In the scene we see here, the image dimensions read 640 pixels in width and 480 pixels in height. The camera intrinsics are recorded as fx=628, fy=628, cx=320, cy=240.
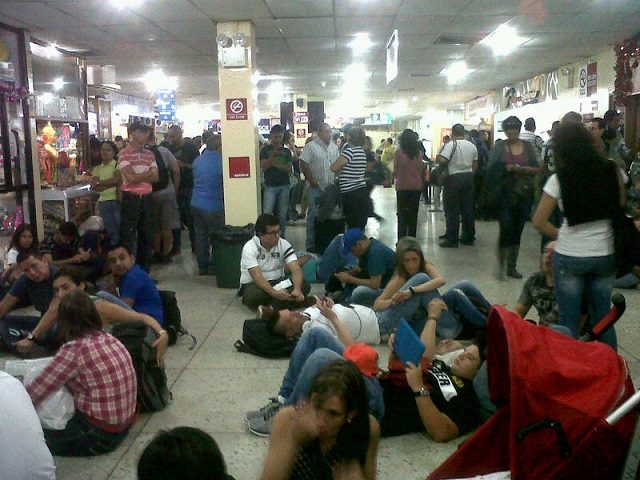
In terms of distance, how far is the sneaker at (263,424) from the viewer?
3465 millimetres

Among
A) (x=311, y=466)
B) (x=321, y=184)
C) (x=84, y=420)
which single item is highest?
(x=321, y=184)

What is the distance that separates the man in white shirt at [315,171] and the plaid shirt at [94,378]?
17.2ft

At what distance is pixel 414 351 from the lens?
300 cm

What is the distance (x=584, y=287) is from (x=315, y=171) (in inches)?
209

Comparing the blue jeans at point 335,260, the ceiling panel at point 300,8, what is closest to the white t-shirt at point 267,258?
the blue jeans at point 335,260

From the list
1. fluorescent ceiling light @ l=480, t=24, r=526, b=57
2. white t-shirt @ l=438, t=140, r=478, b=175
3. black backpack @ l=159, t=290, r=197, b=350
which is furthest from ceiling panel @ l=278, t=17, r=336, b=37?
black backpack @ l=159, t=290, r=197, b=350

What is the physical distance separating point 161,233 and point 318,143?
2.40m

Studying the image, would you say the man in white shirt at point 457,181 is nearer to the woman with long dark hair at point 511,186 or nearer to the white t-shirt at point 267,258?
the woman with long dark hair at point 511,186

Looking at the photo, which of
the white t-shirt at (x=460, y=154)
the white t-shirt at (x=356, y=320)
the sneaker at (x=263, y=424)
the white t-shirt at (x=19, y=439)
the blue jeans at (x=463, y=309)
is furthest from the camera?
the white t-shirt at (x=460, y=154)

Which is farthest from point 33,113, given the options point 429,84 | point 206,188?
point 429,84

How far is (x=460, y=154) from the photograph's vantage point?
887 centimetres

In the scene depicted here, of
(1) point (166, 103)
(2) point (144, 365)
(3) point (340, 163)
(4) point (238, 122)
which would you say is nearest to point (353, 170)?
(3) point (340, 163)

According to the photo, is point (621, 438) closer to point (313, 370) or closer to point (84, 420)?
point (313, 370)

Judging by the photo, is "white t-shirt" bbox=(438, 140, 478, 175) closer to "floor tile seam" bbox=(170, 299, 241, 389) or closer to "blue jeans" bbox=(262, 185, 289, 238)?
"blue jeans" bbox=(262, 185, 289, 238)
